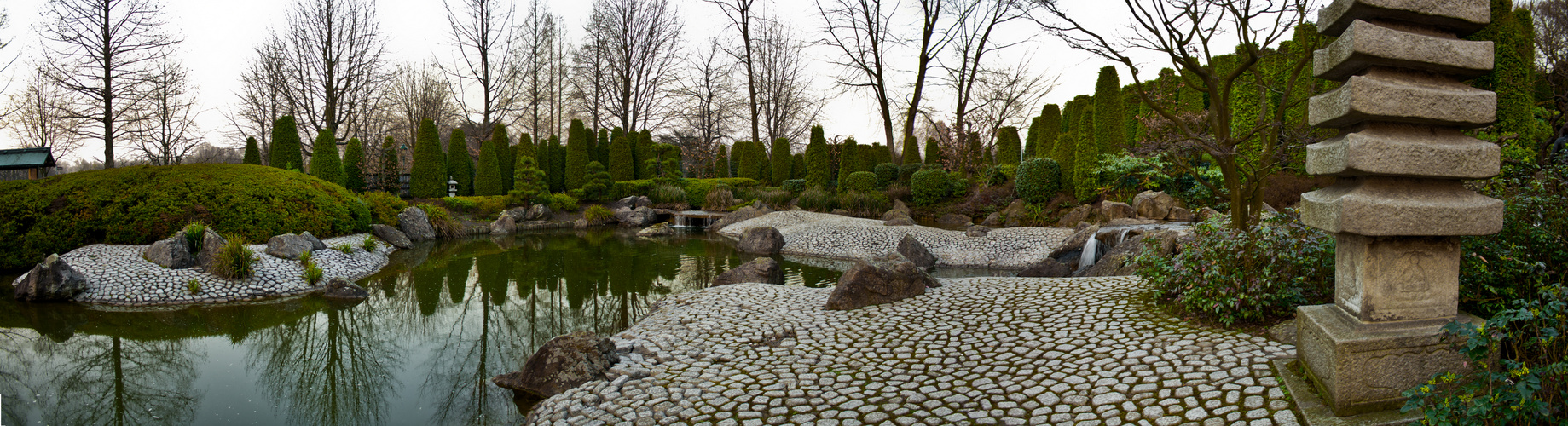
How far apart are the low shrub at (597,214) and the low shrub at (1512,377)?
18.5m

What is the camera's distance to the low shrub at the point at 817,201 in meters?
19.0

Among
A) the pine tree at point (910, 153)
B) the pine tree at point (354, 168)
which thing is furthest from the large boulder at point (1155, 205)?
the pine tree at point (354, 168)

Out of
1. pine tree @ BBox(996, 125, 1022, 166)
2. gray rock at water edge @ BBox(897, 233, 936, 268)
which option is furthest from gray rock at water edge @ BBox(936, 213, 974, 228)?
gray rock at water edge @ BBox(897, 233, 936, 268)

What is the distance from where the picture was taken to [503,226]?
56.3 ft

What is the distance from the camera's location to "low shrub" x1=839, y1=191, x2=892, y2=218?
18.2 meters

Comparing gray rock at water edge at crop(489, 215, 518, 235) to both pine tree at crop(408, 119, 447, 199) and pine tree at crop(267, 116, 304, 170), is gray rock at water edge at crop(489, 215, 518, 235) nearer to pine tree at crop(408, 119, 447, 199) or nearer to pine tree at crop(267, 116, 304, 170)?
pine tree at crop(408, 119, 447, 199)

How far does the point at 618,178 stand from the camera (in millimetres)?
24578

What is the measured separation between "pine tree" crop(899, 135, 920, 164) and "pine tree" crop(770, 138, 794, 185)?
5.00 meters

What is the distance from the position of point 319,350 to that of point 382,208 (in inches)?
374

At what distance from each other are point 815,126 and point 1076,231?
44.4 feet

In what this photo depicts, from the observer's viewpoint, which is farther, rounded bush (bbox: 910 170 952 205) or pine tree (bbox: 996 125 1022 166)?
pine tree (bbox: 996 125 1022 166)

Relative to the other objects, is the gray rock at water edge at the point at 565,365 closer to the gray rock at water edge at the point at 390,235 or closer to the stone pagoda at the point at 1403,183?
the stone pagoda at the point at 1403,183

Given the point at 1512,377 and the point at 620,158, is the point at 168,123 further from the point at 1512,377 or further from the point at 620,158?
the point at 1512,377

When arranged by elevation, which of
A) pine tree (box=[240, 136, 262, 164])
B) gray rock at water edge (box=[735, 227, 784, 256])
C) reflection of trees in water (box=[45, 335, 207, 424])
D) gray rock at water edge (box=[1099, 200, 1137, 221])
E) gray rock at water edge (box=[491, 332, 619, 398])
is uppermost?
pine tree (box=[240, 136, 262, 164])
